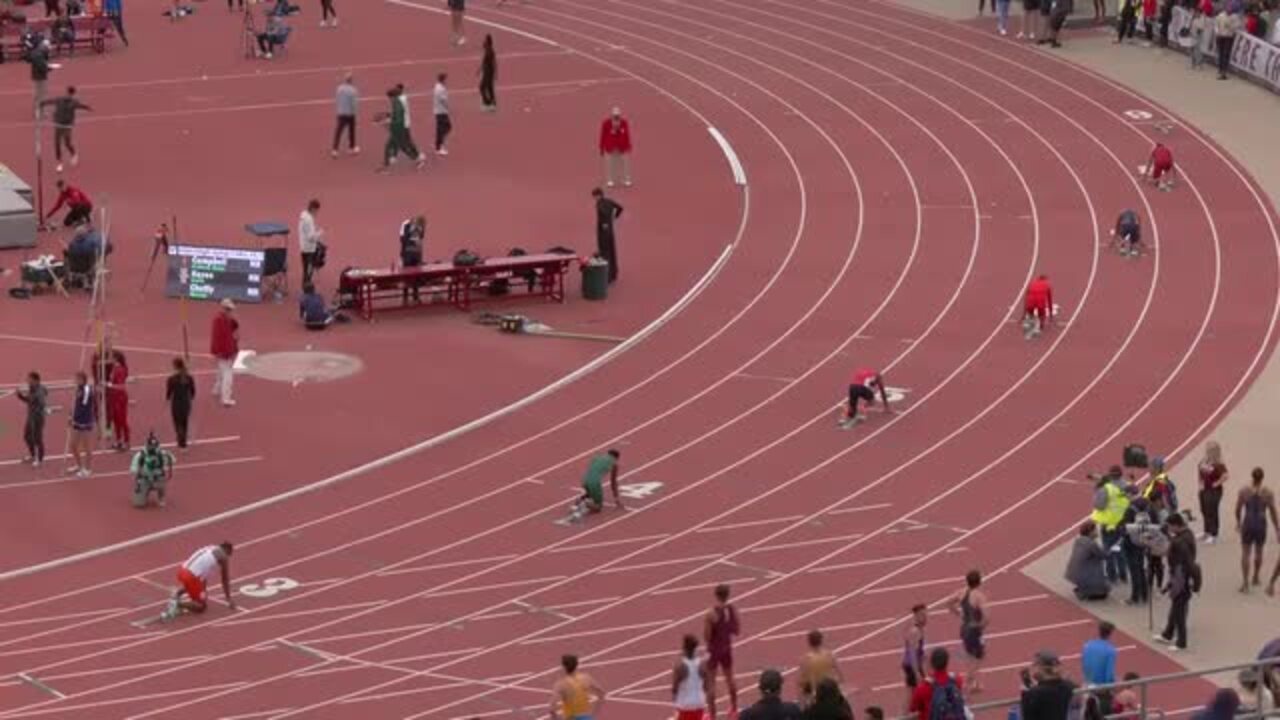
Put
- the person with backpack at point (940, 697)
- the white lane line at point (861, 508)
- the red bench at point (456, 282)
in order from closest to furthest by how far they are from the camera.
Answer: the person with backpack at point (940, 697)
the white lane line at point (861, 508)
the red bench at point (456, 282)

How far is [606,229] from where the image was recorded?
4116 cm

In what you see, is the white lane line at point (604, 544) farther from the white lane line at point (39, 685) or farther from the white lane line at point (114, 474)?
the white lane line at point (39, 685)

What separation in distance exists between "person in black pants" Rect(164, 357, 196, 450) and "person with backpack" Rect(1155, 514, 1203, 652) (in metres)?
11.2

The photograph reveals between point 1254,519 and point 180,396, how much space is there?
38.1 feet

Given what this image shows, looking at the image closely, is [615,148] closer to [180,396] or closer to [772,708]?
[180,396]

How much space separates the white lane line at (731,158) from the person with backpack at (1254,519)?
690 inches

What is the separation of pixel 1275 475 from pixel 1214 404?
106 inches

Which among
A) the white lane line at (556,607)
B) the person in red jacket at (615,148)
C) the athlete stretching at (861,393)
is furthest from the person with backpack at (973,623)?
the person in red jacket at (615,148)

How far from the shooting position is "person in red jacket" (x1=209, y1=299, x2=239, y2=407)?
117 feet

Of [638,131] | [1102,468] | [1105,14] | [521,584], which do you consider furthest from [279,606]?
[1105,14]

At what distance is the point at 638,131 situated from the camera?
50.6 meters

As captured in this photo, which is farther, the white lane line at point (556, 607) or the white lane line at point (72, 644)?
the white lane line at point (556, 607)

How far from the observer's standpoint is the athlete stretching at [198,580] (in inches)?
1170

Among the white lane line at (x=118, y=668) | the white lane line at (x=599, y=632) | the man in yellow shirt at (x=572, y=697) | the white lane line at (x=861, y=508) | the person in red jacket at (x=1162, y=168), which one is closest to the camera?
the man in yellow shirt at (x=572, y=697)
